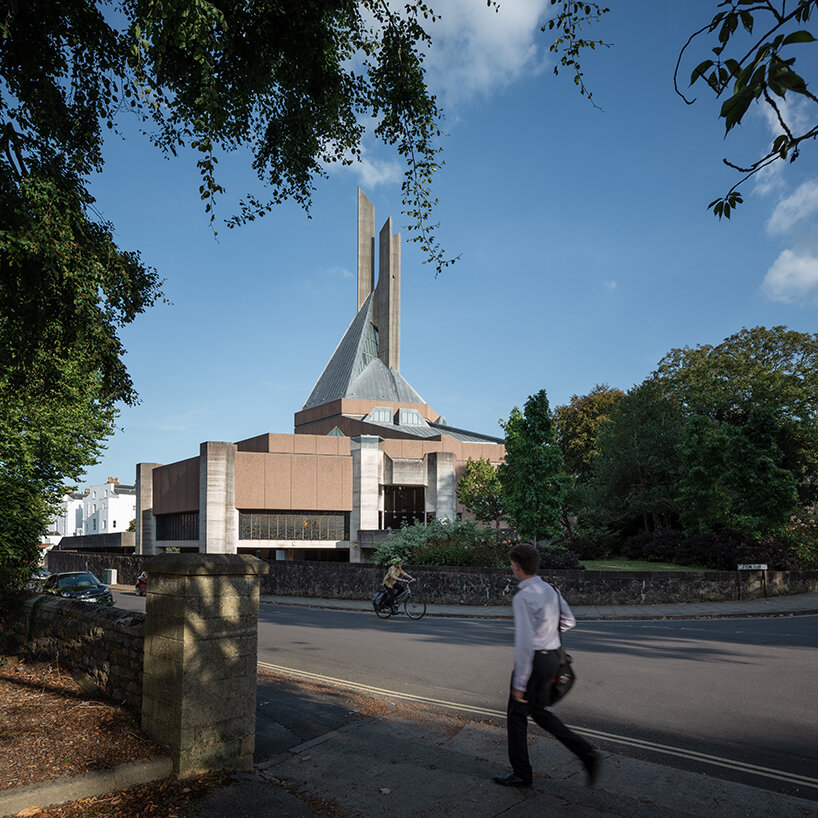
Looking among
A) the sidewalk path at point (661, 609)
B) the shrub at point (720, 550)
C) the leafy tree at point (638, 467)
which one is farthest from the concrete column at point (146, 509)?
the shrub at point (720, 550)

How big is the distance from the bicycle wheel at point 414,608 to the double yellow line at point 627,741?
10.9m

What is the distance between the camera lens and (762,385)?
146 ft

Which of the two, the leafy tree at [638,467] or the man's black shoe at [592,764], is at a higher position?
the leafy tree at [638,467]

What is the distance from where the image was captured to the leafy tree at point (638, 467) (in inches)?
1590

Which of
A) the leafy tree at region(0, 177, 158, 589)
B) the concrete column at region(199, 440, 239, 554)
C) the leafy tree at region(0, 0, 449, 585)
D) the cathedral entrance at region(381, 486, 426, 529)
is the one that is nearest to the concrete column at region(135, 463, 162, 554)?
the concrete column at region(199, 440, 239, 554)

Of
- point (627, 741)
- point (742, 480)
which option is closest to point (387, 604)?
point (627, 741)

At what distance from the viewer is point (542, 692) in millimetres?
4988

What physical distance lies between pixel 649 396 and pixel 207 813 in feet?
139

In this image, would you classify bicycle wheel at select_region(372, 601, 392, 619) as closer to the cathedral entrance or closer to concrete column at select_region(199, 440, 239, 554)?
concrete column at select_region(199, 440, 239, 554)

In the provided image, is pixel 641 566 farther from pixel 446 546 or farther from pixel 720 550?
pixel 446 546

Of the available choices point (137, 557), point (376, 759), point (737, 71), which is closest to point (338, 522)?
point (137, 557)

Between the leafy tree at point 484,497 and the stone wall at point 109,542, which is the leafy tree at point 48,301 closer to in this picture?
the leafy tree at point 484,497

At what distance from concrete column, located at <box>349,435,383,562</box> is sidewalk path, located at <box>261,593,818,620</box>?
2227 centimetres

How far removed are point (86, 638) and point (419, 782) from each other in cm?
440
